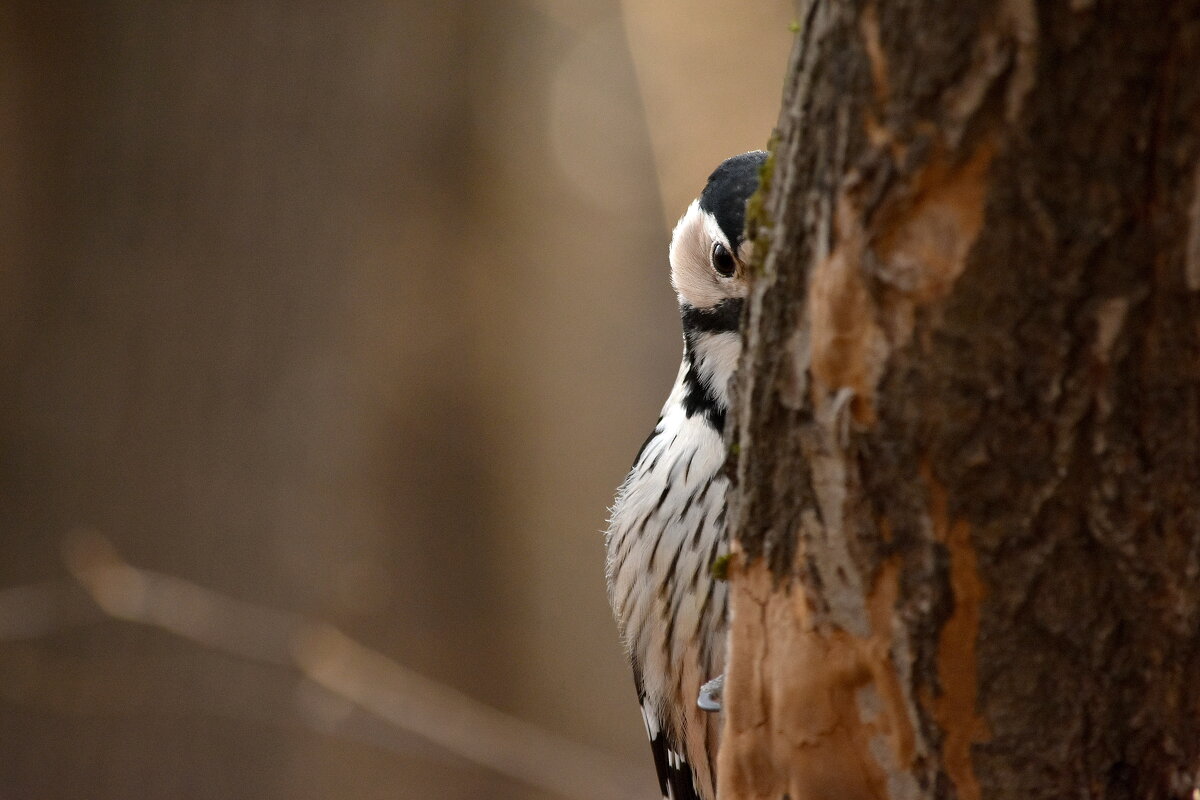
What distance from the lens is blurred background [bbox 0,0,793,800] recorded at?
300 centimetres

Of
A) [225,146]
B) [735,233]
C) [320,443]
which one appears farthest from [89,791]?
[735,233]

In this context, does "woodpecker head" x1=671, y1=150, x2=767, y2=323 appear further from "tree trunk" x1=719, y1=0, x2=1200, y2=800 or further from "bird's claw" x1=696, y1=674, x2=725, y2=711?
"tree trunk" x1=719, y1=0, x2=1200, y2=800

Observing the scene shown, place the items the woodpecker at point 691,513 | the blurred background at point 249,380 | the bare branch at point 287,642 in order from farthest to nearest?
the blurred background at point 249,380, the bare branch at point 287,642, the woodpecker at point 691,513

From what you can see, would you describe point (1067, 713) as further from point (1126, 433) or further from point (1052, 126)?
point (1052, 126)

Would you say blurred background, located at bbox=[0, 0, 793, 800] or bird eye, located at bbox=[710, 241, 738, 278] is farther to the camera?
blurred background, located at bbox=[0, 0, 793, 800]

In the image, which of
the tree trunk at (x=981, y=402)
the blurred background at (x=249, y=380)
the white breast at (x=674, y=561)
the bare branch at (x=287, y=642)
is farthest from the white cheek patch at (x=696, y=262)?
the blurred background at (x=249, y=380)

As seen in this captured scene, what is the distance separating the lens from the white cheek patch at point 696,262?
1.45 meters

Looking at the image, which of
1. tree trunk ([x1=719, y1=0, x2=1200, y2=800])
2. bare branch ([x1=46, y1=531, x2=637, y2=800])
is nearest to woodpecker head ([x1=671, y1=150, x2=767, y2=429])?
tree trunk ([x1=719, y1=0, x2=1200, y2=800])

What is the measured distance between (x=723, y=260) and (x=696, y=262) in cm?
12

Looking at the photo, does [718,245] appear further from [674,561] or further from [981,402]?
[981,402]

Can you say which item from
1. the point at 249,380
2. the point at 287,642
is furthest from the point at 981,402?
the point at 249,380

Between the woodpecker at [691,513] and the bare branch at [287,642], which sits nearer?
the woodpecker at [691,513]

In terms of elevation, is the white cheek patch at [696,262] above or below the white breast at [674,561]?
above

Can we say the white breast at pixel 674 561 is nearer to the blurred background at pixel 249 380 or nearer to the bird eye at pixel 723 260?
the bird eye at pixel 723 260
